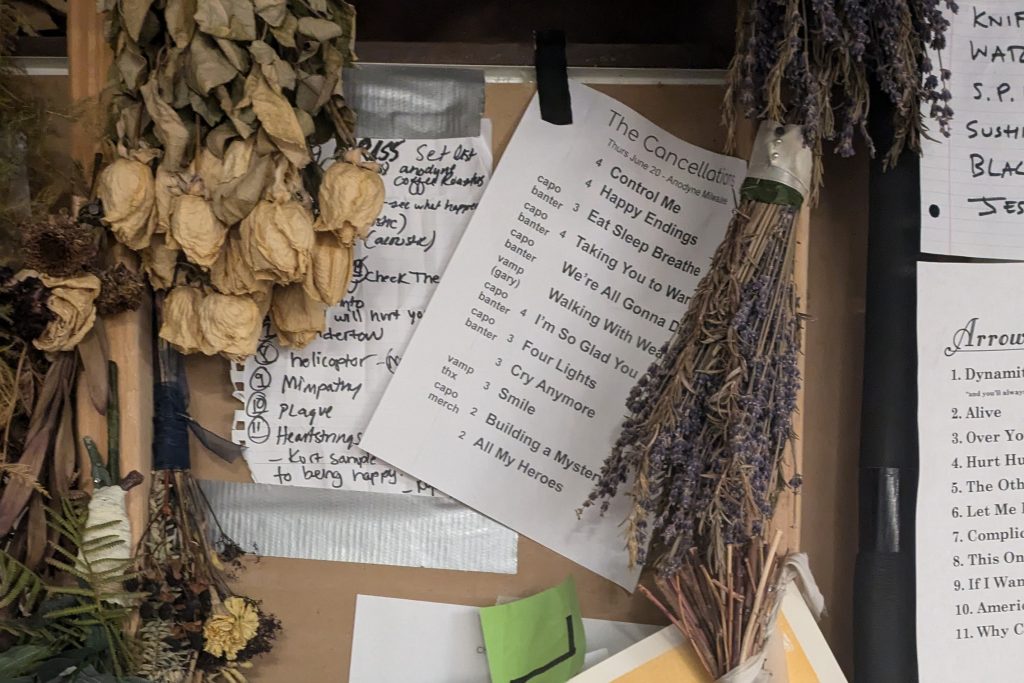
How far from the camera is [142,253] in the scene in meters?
0.65

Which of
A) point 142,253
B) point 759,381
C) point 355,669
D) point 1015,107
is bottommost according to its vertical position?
point 355,669

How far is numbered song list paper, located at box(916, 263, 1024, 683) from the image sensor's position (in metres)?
0.65

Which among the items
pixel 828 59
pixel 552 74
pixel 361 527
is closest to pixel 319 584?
pixel 361 527

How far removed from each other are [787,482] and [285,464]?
46cm

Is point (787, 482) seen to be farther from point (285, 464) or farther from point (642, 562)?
point (285, 464)

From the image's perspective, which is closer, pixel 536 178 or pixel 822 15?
pixel 822 15

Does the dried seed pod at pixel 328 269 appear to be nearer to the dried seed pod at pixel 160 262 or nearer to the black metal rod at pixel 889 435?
the dried seed pod at pixel 160 262

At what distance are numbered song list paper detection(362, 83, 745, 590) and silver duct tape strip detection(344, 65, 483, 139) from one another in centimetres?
6

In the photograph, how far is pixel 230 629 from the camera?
66 centimetres

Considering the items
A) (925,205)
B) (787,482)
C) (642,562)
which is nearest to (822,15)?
(925,205)

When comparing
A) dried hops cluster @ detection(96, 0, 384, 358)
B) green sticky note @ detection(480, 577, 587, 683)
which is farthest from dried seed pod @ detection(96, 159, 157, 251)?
green sticky note @ detection(480, 577, 587, 683)

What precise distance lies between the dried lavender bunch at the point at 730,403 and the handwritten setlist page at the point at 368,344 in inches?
9.7

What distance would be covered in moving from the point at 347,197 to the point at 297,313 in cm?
13

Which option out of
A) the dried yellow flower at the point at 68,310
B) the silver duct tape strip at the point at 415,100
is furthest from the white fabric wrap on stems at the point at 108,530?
the silver duct tape strip at the point at 415,100
